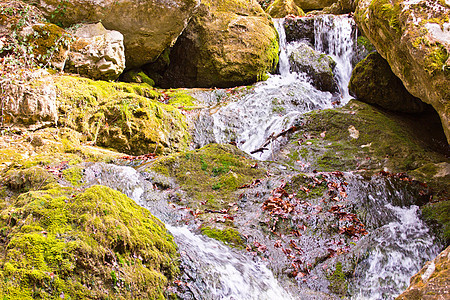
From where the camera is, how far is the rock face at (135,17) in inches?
392

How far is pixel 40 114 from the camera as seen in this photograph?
6746mm

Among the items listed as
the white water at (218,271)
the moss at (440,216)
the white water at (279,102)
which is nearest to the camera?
the white water at (218,271)

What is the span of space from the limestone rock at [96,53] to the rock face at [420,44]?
7213mm

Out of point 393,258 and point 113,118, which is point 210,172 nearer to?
point 113,118

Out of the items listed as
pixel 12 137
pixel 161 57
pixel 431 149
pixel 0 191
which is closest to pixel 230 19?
pixel 161 57

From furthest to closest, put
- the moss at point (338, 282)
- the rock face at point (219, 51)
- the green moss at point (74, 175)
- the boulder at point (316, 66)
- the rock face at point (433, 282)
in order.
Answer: the rock face at point (219, 51) < the boulder at point (316, 66) < the green moss at point (74, 175) < the moss at point (338, 282) < the rock face at point (433, 282)

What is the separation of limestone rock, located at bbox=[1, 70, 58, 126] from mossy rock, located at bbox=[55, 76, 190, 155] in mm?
508

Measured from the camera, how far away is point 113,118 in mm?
8070

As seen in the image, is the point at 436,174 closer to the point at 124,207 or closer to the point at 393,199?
the point at 393,199

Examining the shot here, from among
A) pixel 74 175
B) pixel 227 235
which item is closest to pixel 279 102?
pixel 227 235

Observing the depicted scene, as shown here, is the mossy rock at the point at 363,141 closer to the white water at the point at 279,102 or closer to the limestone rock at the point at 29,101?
the white water at the point at 279,102

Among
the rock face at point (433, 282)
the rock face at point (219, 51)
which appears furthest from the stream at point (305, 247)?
the rock face at point (219, 51)

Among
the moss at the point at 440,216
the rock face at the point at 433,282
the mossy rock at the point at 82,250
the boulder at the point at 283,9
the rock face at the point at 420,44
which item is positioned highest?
the boulder at the point at 283,9

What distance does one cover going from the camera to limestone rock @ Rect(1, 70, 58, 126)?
627cm
